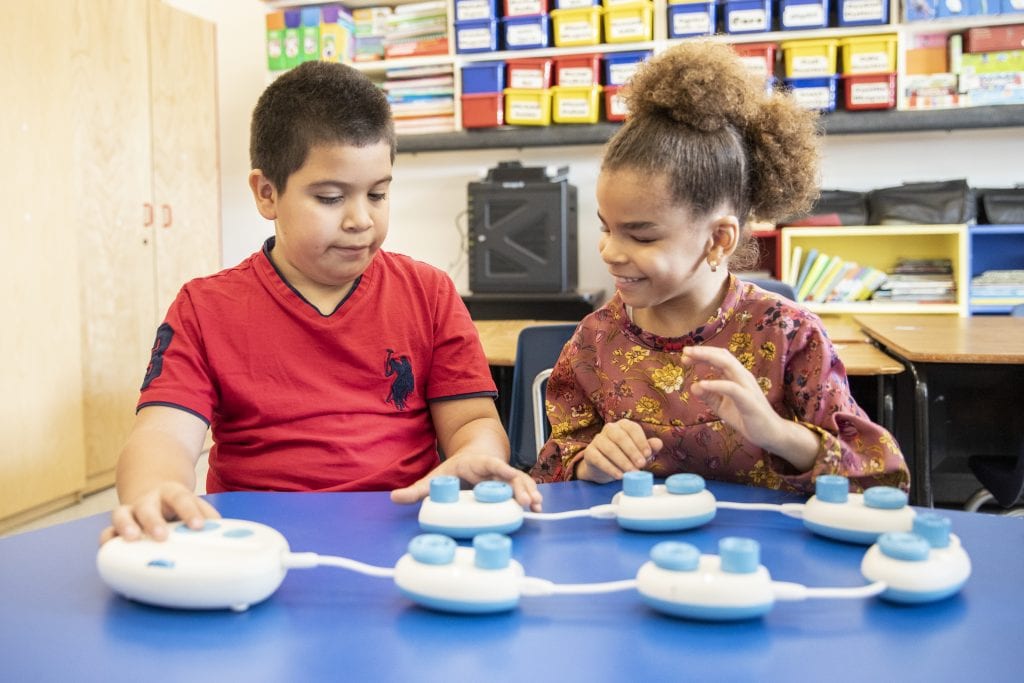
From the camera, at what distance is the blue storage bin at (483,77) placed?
439 centimetres

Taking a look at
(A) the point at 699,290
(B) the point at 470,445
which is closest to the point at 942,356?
(A) the point at 699,290

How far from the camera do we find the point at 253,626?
2.26ft

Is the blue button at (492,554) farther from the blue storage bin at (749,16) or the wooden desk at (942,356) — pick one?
the blue storage bin at (749,16)

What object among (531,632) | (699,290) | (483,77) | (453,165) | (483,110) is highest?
(483,77)

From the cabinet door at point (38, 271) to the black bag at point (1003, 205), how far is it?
3611 mm

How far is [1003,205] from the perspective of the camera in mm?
3896

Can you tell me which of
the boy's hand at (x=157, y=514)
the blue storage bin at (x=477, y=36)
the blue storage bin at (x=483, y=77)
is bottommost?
the boy's hand at (x=157, y=514)

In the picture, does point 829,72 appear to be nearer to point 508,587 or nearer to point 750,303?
point 750,303

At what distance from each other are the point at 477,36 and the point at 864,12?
65.9 inches

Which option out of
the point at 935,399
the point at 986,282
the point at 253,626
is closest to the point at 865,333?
the point at 935,399

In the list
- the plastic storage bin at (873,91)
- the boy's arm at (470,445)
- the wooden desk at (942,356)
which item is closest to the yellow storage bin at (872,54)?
the plastic storage bin at (873,91)

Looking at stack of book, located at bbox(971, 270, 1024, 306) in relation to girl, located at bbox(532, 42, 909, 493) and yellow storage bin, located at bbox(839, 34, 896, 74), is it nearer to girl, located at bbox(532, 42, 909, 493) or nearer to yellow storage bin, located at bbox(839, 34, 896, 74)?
yellow storage bin, located at bbox(839, 34, 896, 74)

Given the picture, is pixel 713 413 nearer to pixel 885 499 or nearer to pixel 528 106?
pixel 885 499

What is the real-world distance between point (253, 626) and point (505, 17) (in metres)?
4.07
